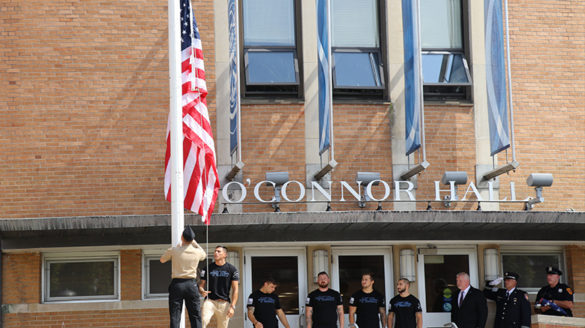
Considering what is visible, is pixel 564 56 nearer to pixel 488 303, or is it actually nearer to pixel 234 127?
pixel 488 303

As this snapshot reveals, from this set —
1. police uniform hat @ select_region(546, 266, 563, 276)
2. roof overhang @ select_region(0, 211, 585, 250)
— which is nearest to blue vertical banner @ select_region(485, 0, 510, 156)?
roof overhang @ select_region(0, 211, 585, 250)

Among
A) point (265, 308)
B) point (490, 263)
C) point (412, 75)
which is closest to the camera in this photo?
point (265, 308)

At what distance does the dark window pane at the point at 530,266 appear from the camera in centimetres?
1808

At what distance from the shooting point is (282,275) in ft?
57.0

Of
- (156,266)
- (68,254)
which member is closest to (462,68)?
(156,266)

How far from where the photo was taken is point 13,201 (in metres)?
17.1

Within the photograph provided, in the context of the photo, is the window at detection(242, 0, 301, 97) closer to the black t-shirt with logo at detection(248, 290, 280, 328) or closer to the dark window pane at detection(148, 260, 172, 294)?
the dark window pane at detection(148, 260, 172, 294)

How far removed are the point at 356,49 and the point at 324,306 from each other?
430cm

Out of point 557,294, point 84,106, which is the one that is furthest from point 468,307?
point 84,106

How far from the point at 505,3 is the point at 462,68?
50.5 inches

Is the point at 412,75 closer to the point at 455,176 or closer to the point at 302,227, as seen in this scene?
the point at 455,176

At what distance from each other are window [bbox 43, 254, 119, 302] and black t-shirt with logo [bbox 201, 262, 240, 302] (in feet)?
7.05

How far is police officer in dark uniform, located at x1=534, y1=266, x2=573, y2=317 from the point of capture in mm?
17125

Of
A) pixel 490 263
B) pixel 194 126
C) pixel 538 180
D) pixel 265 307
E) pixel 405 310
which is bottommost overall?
pixel 405 310
